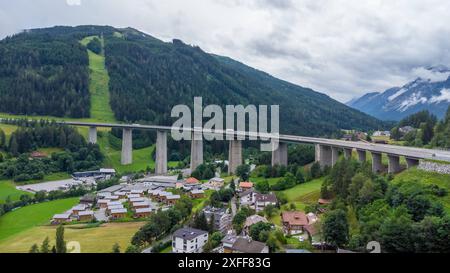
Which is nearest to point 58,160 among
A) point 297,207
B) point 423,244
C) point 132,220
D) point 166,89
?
point 132,220

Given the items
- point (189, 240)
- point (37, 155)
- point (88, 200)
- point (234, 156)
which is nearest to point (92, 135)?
point (37, 155)

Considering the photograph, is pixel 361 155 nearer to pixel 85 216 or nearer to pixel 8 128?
pixel 85 216

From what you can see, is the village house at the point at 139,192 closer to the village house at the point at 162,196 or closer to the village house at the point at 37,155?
the village house at the point at 162,196

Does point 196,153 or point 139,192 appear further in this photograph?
point 196,153

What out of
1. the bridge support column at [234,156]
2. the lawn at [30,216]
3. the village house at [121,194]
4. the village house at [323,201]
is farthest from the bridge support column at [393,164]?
the lawn at [30,216]

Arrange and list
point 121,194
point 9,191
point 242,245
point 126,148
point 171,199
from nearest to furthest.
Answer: point 242,245
point 171,199
point 121,194
point 9,191
point 126,148

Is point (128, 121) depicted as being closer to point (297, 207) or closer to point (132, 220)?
point (132, 220)
